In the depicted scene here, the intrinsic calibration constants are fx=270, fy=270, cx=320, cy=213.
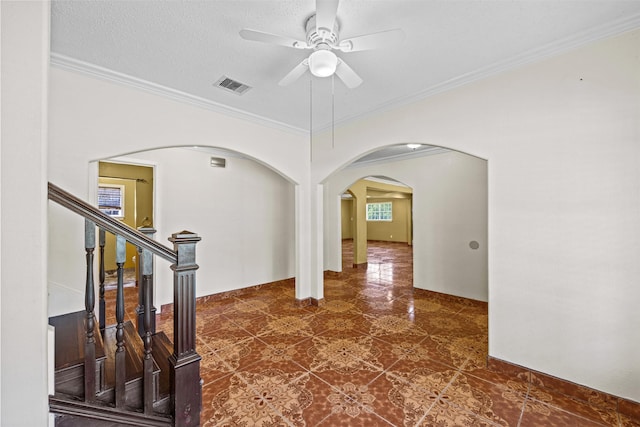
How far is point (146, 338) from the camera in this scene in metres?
1.52

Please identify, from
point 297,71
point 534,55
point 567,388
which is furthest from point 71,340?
point 534,55

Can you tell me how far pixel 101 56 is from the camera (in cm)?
222

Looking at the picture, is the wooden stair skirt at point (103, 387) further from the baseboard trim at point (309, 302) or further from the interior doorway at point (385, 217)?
the interior doorway at point (385, 217)

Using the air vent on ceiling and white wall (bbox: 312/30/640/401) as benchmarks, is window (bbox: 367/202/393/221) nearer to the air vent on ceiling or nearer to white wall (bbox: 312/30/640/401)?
white wall (bbox: 312/30/640/401)

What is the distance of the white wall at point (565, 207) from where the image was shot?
1.88 metres

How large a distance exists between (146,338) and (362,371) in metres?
1.83

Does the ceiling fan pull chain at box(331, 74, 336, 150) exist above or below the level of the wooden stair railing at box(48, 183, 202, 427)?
above

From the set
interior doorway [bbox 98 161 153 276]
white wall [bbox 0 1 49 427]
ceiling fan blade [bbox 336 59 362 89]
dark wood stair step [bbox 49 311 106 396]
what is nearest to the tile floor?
dark wood stair step [bbox 49 311 106 396]

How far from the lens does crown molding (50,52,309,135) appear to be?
2268 millimetres

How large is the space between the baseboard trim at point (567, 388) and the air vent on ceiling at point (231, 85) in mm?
3535

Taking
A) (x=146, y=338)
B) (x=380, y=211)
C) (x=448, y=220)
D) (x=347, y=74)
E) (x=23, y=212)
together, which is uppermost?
(x=347, y=74)

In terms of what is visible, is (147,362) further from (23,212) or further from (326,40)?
(326,40)

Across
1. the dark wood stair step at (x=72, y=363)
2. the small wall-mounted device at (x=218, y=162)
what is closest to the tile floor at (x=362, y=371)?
the dark wood stair step at (x=72, y=363)

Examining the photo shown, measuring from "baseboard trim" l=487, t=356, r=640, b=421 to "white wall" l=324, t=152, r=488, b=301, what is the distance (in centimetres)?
212
